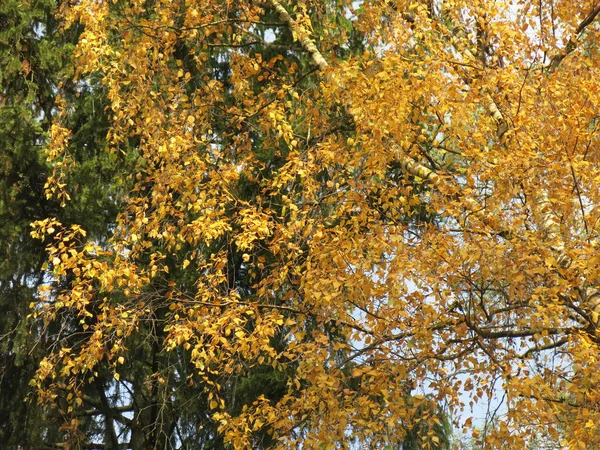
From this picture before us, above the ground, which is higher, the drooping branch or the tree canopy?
the drooping branch

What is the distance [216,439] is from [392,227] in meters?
5.24

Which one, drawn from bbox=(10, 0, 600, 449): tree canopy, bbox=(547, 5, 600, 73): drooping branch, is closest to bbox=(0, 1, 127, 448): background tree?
bbox=(10, 0, 600, 449): tree canopy

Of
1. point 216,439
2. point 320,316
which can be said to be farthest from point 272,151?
point 320,316

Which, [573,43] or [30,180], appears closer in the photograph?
[573,43]

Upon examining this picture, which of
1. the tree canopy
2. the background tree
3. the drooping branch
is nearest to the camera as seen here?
the tree canopy

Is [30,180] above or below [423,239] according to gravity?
above

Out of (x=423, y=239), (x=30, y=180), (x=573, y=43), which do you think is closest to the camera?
(x=423, y=239)

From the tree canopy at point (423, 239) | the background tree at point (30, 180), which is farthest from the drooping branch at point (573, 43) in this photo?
the background tree at point (30, 180)

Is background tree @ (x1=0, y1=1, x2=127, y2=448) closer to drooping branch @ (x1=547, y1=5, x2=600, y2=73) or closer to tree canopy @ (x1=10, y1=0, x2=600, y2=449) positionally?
tree canopy @ (x1=10, y1=0, x2=600, y2=449)

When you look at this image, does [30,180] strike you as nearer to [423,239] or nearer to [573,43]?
[423,239]

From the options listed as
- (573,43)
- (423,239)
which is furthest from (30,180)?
(573,43)

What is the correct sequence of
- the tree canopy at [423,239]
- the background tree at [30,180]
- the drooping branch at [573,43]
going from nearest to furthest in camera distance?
the tree canopy at [423,239] → the drooping branch at [573,43] → the background tree at [30,180]

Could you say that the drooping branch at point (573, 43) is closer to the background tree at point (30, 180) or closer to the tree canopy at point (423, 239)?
the tree canopy at point (423, 239)

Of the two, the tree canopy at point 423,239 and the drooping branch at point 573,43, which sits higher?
the drooping branch at point 573,43
